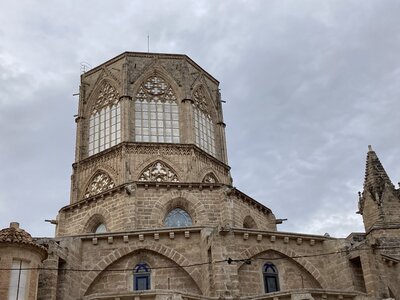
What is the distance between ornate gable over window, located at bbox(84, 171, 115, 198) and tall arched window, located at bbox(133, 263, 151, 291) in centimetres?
980

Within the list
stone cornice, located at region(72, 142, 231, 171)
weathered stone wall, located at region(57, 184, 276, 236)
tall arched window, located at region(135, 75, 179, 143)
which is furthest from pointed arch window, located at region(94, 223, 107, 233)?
tall arched window, located at region(135, 75, 179, 143)

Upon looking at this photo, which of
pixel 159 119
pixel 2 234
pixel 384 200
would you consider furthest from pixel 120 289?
pixel 384 200

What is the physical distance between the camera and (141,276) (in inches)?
1031

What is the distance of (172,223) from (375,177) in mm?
12692

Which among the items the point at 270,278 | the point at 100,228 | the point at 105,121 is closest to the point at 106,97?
the point at 105,121

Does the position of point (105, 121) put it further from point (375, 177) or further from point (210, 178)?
point (375, 177)

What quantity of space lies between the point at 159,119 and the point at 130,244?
1310cm

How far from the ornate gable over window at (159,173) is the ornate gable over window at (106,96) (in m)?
5.80

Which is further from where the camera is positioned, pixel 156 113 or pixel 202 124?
pixel 202 124

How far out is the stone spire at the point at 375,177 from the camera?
114 feet

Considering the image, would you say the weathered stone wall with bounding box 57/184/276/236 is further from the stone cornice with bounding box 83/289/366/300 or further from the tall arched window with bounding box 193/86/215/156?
the stone cornice with bounding box 83/289/366/300

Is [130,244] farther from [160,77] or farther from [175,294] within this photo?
[160,77]

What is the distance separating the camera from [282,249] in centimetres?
2691

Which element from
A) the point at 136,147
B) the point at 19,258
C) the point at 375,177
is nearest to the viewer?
the point at 19,258
